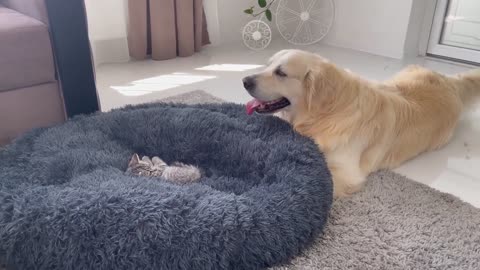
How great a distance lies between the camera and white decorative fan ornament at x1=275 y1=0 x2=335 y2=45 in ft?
11.8

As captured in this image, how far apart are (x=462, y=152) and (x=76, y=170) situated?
1.60 meters

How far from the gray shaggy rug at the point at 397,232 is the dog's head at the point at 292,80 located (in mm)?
392

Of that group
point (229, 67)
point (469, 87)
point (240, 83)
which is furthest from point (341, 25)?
point (469, 87)

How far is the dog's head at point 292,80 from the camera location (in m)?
1.43

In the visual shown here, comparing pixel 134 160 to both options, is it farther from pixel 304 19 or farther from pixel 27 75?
pixel 304 19

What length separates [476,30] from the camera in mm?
3029

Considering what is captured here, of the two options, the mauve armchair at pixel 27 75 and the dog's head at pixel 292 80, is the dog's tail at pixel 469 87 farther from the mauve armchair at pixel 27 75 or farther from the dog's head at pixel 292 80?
the mauve armchair at pixel 27 75

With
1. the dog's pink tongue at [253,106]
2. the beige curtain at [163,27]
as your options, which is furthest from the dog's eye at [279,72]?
the beige curtain at [163,27]

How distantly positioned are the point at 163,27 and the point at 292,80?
5.91ft

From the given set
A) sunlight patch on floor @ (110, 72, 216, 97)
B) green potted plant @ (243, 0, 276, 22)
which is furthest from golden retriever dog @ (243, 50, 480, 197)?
green potted plant @ (243, 0, 276, 22)

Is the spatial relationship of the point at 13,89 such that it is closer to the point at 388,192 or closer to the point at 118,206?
the point at 118,206

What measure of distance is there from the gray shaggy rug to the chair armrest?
4.28ft

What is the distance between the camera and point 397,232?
1.26m

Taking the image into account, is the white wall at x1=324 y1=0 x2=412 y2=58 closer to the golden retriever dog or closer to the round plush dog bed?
the golden retriever dog
